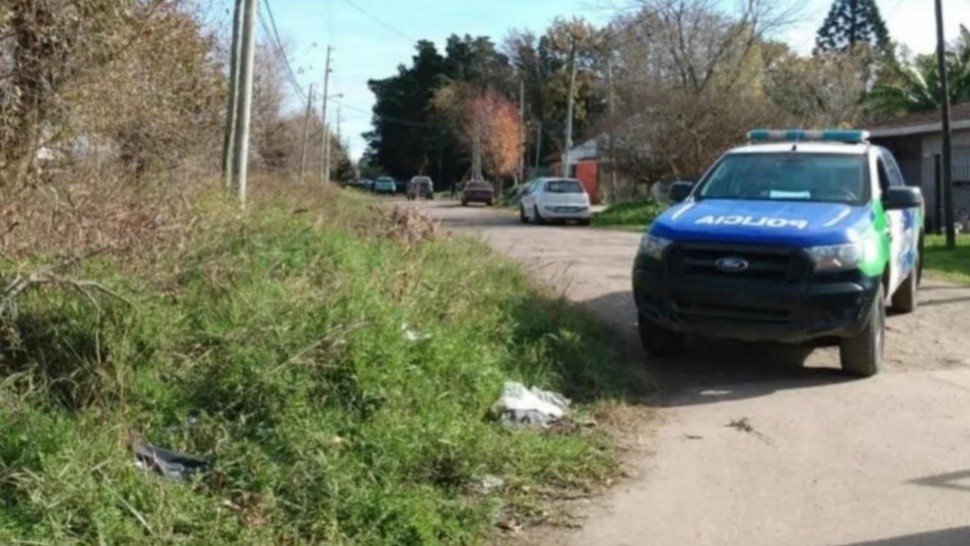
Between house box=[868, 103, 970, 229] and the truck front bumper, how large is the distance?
60.4ft

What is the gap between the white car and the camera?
105ft

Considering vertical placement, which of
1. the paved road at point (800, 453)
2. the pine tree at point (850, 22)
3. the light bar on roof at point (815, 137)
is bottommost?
the paved road at point (800, 453)

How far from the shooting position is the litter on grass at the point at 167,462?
547 cm

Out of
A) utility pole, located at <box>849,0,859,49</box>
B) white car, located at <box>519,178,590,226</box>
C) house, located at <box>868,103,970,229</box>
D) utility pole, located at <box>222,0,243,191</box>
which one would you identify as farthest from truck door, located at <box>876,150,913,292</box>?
utility pole, located at <box>849,0,859,49</box>

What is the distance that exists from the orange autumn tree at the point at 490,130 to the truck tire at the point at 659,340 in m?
57.8

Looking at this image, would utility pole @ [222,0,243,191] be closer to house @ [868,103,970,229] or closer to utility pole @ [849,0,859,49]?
house @ [868,103,970,229]

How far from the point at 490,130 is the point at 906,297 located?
5660cm

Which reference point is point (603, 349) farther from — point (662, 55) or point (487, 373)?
point (662, 55)

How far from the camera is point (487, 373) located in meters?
7.57

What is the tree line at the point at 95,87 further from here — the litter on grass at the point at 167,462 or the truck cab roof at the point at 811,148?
the truck cab roof at the point at 811,148

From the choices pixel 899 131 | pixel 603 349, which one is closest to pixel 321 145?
pixel 899 131

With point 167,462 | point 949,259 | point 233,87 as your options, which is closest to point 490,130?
point 949,259

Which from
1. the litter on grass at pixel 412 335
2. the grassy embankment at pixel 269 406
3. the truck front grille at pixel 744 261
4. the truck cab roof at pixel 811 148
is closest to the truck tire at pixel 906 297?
the truck cab roof at pixel 811 148

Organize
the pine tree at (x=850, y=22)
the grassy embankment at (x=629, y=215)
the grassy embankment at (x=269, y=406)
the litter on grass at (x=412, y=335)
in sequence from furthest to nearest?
the pine tree at (x=850, y=22), the grassy embankment at (x=629, y=215), the litter on grass at (x=412, y=335), the grassy embankment at (x=269, y=406)
